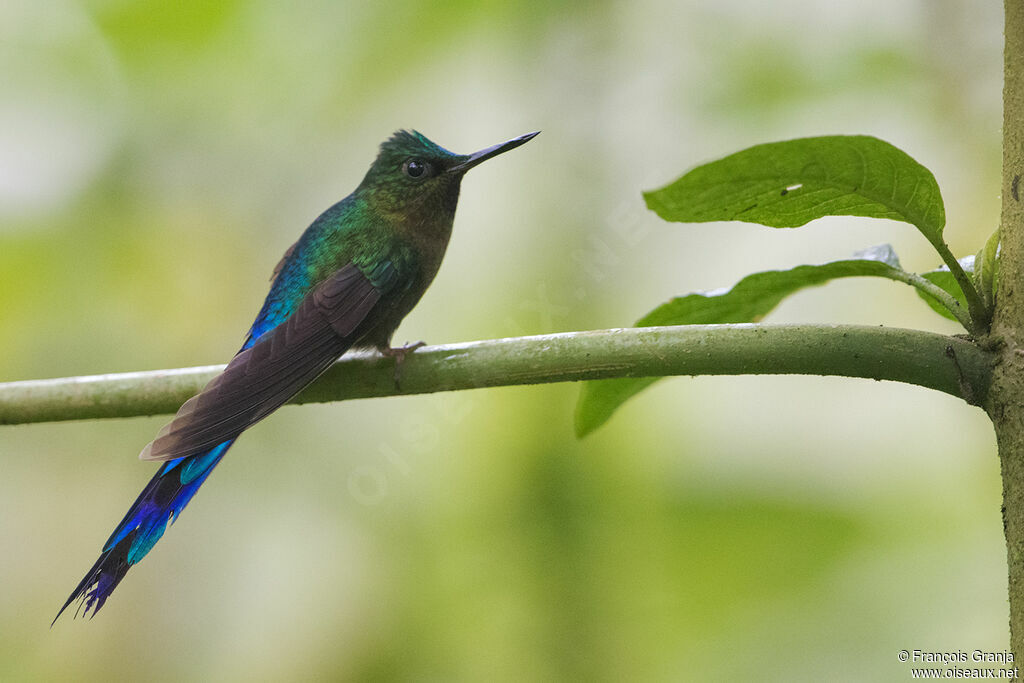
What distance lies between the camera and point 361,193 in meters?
2.20

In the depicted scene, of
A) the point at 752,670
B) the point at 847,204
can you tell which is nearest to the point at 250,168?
the point at 752,670

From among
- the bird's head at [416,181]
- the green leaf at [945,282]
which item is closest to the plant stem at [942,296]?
the green leaf at [945,282]

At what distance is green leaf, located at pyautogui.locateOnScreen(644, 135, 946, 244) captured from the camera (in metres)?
0.92

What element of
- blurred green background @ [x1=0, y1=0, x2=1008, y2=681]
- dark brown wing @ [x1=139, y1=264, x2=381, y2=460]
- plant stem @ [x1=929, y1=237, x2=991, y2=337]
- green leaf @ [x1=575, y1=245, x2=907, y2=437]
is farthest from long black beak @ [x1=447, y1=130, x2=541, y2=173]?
plant stem @ [x1=929, y1=237, x2=991, y2=337]

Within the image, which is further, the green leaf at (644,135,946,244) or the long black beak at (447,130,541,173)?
the long black beak at (447,130,541,173)

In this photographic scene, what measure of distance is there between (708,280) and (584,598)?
1028 millimetres

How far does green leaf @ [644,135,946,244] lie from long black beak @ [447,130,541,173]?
71 centimetres

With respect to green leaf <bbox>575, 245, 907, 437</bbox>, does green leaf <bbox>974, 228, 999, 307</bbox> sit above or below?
above

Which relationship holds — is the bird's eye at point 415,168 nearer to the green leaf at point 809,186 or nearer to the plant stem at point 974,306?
the green leaf at point 809,186

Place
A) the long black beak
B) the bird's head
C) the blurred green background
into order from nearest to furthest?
the long black beak < the bird's head < the blurred green background

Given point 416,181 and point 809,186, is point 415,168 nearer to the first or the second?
point 416,181

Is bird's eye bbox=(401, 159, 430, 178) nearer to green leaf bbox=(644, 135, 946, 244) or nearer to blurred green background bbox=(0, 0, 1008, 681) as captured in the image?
blurred green background bbox=(0, 0, 1008, 681)

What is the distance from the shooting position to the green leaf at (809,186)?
92 cm

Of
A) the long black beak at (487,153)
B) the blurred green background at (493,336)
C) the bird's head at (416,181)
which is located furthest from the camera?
the blurred green background at (493,336)
